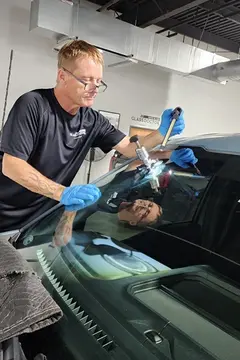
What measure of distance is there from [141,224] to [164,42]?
3922 mm

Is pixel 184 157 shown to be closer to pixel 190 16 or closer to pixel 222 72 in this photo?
pixel 222 72

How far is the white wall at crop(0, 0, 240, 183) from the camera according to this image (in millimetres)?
4906

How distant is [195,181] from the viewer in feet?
5.54

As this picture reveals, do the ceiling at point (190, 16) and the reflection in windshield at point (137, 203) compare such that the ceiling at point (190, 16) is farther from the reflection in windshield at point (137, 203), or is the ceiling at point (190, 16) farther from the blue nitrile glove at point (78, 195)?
the blue nitrile glove at point (78, 195)

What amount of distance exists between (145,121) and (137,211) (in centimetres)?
476

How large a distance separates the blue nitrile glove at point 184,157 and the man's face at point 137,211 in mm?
239

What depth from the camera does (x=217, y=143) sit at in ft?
4.90

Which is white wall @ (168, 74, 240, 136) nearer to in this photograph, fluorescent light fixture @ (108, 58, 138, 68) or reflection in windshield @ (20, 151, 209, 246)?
fluorescent light fixture @ (108, 58, 138, 68)

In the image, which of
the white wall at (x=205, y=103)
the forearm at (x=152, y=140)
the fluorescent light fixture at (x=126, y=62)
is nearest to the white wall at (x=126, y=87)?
the white wall at (x=205, y=103)

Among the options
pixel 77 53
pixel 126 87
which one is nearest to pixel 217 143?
pixel 77 53

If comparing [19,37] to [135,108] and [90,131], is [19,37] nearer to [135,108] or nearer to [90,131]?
[135,108]

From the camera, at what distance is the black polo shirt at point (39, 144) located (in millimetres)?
1555

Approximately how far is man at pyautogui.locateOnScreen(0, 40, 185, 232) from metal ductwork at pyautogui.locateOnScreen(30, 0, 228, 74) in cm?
271

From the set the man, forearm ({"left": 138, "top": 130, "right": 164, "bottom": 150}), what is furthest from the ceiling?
the man
